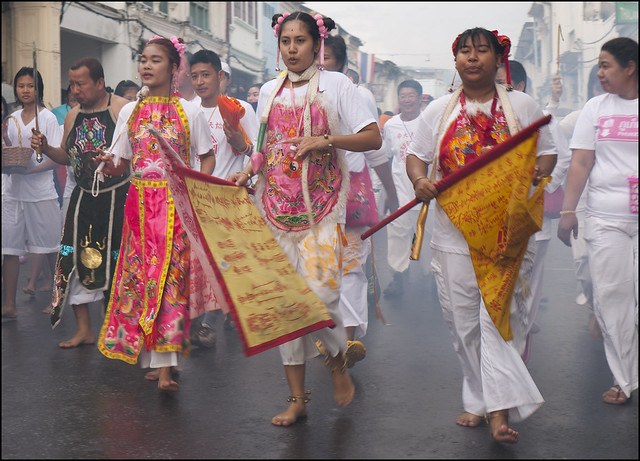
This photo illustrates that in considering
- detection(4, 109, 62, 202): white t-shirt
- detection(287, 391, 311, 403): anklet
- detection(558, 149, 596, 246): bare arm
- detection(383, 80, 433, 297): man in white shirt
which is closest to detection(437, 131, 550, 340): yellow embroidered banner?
detection(287, 391, 311, 403): anklet

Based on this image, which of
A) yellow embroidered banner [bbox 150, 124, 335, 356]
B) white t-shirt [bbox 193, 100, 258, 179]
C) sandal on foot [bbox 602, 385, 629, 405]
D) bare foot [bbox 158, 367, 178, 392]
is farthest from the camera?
white t-shirt [bbox 193, 100, 258, 179]

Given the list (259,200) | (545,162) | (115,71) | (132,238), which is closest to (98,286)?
(132,238)

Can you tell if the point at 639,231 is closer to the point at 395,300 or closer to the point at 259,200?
the point at 259,200

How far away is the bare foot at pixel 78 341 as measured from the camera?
20.4 feet

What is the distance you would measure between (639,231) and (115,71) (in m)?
19.8

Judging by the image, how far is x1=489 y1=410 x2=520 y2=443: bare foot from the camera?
13.2ft

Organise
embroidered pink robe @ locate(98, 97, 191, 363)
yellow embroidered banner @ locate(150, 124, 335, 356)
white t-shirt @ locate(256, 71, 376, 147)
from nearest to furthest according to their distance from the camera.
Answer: yellow embroidered banner @ locate(150, 124, 335, 356)
white t-shirt @ locate(256, 71, 376, 147)
embroidered pink robe @ locate(98, 97, 191, 363)

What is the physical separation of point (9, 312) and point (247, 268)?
383 cm

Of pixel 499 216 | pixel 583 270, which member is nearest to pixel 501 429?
pixel 499 216

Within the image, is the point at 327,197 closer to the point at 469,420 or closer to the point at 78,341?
the point at 469,420

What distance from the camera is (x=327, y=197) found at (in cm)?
456

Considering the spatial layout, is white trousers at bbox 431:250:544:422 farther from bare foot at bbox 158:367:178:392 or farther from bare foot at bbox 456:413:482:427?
bare foot at bbox 158:367:178:392

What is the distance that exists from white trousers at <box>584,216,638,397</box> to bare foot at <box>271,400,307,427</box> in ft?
6.15

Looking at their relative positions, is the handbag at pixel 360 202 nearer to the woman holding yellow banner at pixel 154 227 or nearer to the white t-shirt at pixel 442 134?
the woman holding yellow banner at pixel 154 227
